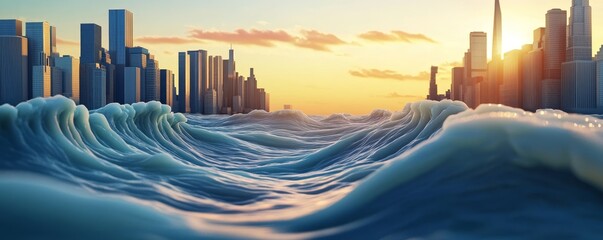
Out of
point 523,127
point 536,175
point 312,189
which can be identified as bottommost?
point 312,189

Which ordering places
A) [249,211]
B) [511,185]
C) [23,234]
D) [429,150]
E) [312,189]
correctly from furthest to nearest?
[312,189] < [249,211] < [429,150] < [511,185] < [23,234]

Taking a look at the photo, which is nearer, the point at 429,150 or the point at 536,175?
the point at 536,175

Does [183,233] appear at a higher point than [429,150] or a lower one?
lower

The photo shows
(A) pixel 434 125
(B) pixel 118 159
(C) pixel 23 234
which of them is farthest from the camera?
(A) pixel 434 125

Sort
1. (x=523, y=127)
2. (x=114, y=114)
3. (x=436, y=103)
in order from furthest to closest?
(x=114, y=114), (x=436, y=103), (x=523, y=127)

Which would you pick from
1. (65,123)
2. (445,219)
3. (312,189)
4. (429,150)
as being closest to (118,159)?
(65,123)

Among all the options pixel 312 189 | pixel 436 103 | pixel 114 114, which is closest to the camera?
pixel 312 189

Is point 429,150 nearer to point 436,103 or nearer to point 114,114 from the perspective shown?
point 436,103

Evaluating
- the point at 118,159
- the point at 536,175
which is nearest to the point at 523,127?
the point at 536,175

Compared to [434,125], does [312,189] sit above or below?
below
